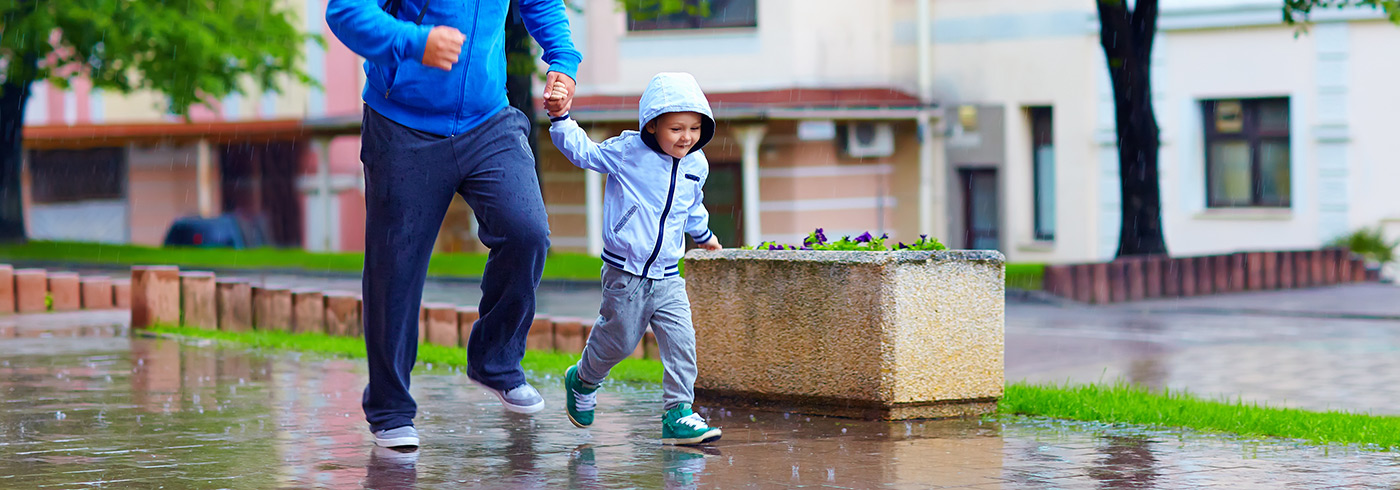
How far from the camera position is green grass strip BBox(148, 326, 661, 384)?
355 inches

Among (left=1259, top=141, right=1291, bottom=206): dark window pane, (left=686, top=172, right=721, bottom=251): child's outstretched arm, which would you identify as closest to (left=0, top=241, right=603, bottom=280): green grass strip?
(left=1259, top=141, right=1291, bottom=206): dark window pane

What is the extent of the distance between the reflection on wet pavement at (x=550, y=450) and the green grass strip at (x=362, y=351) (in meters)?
1.09

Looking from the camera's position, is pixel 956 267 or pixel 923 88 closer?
pixel 956 267

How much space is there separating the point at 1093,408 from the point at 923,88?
71.6 feet

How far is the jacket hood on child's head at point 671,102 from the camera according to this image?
620cm

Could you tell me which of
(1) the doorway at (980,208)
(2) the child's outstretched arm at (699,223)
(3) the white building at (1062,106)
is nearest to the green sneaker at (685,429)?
(2) the child's outstretched arm at (699,223)

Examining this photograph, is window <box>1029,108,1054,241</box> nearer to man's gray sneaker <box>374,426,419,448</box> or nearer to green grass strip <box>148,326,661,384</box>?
green grass strip <box>148,326,661,384</box>

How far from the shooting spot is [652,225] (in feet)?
20.6

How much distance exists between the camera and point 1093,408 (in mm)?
7402

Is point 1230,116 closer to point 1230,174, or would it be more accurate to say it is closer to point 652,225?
point 1230,174

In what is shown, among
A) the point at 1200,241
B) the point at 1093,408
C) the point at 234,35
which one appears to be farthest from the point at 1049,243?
the point at 1093,408

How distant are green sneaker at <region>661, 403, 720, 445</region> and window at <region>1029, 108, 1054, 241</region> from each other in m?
22.2

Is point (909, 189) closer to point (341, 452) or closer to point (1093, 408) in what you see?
point (1093, 408)

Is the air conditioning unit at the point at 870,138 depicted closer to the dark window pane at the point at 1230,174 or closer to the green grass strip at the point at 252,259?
the green grass strip at the point at 252,259
